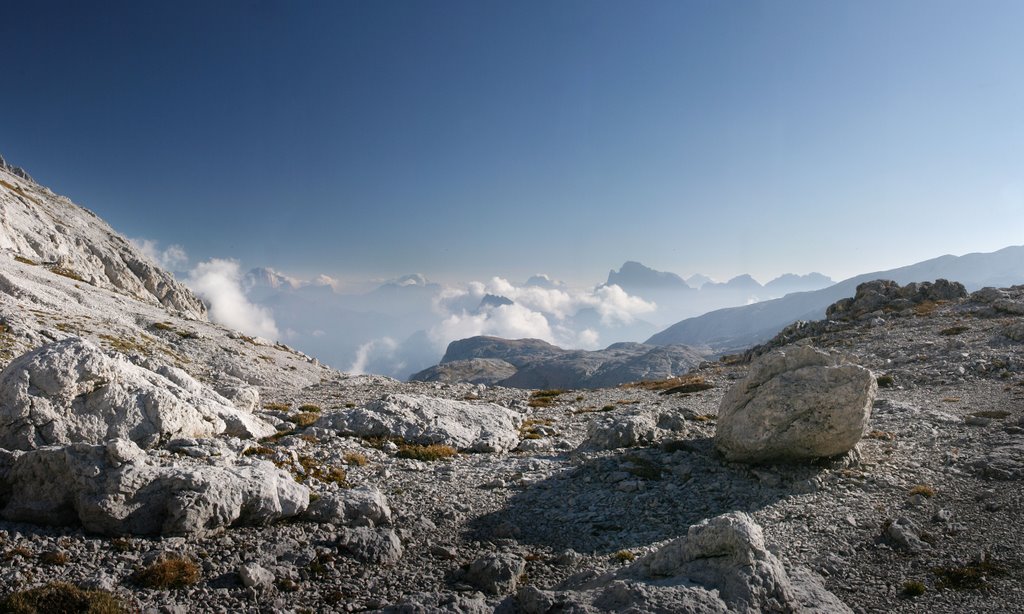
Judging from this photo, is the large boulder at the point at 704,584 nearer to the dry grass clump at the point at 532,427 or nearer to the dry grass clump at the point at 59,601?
the dry grass clump at the point at 59,601

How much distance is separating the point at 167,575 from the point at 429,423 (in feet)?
49.0

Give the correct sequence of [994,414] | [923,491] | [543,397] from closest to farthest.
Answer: [923,491] < [994,414] < [543,397]

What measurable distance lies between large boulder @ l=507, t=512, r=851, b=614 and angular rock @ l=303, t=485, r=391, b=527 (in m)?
6.51

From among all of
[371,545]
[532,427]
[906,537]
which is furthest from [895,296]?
[371,545]

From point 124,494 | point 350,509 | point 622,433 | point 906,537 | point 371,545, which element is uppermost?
point 124,494

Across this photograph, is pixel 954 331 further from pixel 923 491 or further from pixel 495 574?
pixel 495 574

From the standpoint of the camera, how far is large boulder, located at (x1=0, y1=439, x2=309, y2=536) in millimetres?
13133

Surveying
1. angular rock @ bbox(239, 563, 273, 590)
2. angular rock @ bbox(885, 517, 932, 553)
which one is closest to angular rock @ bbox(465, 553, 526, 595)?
angular rock @ bbox(239, 563, 273, 590)

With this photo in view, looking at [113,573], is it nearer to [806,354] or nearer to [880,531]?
[880,531]

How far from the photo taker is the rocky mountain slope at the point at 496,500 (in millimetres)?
11578

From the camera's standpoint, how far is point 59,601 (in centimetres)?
1012

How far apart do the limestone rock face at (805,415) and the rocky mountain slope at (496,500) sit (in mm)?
87

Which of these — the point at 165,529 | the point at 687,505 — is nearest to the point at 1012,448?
the point at 687,505

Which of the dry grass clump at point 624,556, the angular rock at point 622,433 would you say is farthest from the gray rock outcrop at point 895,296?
the dry grass clump at point 624,556
